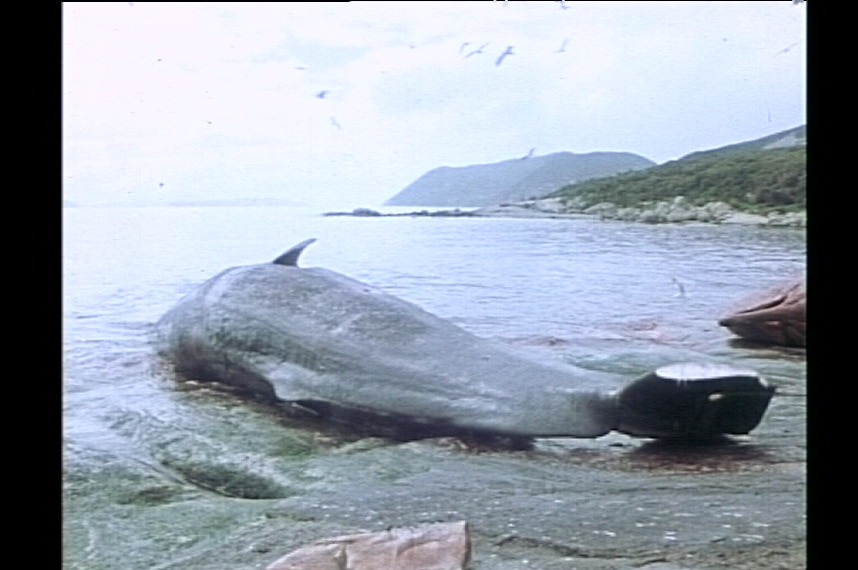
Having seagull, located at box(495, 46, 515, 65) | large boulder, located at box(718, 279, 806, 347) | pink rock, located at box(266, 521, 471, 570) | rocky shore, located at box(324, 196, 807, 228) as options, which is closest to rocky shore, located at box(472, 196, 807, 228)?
rocky shore, located at box(324, 196, 807, 228)

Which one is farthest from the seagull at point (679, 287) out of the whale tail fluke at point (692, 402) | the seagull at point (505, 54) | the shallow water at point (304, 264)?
the seagull at point (505, 54)

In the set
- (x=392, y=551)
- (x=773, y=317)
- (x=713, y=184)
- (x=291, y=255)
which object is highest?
(x=713, y=184)

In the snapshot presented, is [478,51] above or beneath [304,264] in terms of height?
above

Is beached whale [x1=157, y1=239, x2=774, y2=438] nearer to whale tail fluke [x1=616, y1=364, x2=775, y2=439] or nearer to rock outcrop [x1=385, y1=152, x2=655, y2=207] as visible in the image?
whale tail fluke [x1=616, y1=364, x2=775, y2=439]

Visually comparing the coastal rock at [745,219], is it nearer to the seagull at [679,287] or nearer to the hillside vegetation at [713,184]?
the hillside vegetation at [713,184]

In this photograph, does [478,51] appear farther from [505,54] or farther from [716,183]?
[716,183]

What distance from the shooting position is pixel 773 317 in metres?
1.52

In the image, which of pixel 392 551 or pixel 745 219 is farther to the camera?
pixel 745 219

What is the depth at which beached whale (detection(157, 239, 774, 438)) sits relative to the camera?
4.94 ft

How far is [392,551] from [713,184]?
804mm

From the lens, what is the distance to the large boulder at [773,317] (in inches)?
59.5

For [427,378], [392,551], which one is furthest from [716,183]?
[392,551]

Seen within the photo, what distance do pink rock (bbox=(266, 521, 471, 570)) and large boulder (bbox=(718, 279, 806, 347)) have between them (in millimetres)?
563

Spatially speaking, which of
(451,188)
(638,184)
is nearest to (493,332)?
(451,188)
